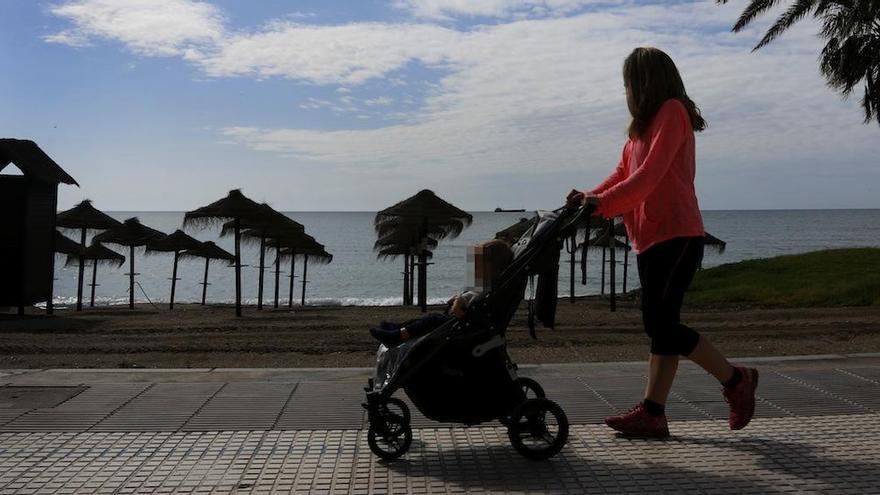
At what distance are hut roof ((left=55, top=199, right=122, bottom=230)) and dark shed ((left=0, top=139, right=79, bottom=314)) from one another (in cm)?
968

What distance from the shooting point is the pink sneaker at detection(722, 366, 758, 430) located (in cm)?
457

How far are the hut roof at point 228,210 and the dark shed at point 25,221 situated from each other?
5.31 meters

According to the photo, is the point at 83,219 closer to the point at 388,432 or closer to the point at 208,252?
the point at 208,252

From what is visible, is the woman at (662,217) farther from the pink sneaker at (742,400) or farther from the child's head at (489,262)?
the child's head at (489,262)

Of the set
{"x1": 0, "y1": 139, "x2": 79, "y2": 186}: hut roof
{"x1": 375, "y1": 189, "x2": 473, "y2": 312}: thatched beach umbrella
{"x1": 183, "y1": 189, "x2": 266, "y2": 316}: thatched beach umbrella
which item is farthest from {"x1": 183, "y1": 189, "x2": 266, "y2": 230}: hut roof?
{"x1": 0, "y1": 139, "x2": 79, "y2": 186}: hut roof

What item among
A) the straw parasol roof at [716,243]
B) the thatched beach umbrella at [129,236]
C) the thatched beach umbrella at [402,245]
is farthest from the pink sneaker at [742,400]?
the thatched beach umbrella at [129,236]

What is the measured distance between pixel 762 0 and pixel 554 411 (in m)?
15.7

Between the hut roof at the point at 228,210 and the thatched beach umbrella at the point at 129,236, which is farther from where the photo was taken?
the thatched beach umbrella at the point at 129,236

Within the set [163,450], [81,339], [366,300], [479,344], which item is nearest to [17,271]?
[81,339]

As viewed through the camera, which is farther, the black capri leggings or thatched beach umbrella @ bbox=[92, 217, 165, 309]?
thatched beach umbrella @ bbox=[92, 217, 165, 309]

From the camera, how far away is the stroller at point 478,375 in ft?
14.2

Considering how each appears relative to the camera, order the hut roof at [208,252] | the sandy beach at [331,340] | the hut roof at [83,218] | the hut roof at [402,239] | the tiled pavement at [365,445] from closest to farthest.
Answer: the tiled pavement at [365,445]
the sandy beach at [331,340]
the hut roof at [83,218]
the hut roof at [402,239]
the hut roof at [208,252]

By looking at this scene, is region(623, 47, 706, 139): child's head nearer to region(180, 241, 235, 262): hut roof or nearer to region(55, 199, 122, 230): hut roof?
region(55, 199, 122, 230): hut roof

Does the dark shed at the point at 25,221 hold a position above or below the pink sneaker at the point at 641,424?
above
